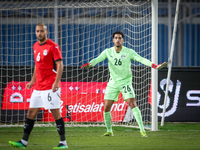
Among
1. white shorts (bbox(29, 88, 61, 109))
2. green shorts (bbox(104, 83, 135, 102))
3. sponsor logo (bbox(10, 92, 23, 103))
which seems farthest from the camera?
sponsor logo (bbox(10, 92, 23, 103))

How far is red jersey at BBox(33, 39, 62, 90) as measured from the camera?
16.3 ft

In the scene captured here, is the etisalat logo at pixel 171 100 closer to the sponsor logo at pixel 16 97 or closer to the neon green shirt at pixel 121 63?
the neon green shirt at pixel 121 63

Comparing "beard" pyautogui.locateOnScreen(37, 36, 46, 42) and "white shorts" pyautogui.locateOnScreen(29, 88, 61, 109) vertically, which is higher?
"beard" pyautogui.locateOnScreen(37, 36, 46, 42)

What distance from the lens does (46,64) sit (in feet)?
16.4

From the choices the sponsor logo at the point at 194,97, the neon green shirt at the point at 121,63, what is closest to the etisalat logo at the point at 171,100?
the sponsor logo at the point at 194,97

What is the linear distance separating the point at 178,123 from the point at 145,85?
1.26 m

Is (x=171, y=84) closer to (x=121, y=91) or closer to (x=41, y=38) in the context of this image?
(x=121, y=91)

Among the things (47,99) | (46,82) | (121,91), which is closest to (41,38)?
(46,82)

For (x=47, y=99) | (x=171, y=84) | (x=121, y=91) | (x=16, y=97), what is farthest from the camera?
(x=171, y=84)

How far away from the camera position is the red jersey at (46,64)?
4969 millimetres

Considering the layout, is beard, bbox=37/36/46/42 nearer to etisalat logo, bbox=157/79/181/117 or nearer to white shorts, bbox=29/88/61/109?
white shorts, bbox=29/88/61/109

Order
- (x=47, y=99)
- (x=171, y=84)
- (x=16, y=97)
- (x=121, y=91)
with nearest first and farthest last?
1. (x=47, y=99)
2. (x=121, y=91)
3. (x=16, y=97)
4. (x=171, y=84)

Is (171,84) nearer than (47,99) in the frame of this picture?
No

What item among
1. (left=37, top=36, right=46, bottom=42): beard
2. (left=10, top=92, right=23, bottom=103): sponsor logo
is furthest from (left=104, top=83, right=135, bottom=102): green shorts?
(left=10, top=92, right=23, bottom=103): sponsor logo
